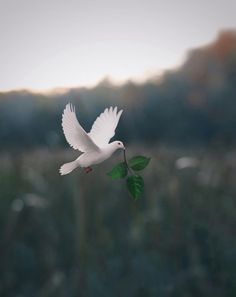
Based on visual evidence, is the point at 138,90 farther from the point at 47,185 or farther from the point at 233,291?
the point at 233,291

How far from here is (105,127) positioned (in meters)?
0.44

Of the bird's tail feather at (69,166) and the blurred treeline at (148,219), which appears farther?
the blurred treeline at (148,219)

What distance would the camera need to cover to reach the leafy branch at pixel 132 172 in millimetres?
379

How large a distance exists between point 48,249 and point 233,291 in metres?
0.52

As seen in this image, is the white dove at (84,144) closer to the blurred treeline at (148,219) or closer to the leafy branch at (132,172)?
the leafy branch at (132,172)

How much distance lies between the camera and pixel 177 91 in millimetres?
1396

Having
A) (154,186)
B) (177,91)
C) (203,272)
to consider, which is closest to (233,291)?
(203,272)

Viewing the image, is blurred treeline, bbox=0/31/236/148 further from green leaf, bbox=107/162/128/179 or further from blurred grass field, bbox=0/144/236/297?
green leaf, bbox=107/162/128/179

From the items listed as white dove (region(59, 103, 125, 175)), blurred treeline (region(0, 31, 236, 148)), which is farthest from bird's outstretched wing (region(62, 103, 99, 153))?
blurred treeline (region(0, 31, 236, 148))

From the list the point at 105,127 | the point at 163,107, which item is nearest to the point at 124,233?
the point at 163,107

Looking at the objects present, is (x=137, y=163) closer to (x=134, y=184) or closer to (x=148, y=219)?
(x=134, y=184)

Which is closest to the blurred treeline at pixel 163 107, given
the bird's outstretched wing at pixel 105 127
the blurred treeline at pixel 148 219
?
the blurred treeline at pixel 148 219

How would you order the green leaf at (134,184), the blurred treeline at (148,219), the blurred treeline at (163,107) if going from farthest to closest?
the blurred treeline at (148,219)
the blurred treeline at (163,107)
the green leaf at (134,184)

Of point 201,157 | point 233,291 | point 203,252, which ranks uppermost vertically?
point 201,157
